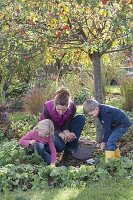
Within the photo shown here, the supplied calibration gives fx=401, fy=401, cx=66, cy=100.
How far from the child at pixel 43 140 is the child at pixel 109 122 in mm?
566

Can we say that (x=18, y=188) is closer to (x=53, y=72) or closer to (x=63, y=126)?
(x=63, y=126)

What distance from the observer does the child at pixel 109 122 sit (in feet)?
17.9

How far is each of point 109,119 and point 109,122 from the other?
0.14 feet

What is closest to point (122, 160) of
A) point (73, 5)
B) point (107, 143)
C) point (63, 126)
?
point (107, 143)

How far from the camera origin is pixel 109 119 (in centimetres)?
561

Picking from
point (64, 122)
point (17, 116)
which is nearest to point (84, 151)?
point (64, 122)

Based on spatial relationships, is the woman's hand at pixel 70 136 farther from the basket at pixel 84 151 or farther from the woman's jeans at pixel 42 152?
the woman's jeans at pixel 42 152

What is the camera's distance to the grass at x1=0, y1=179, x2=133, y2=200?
4.10m

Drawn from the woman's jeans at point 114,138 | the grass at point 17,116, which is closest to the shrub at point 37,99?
the grass at point 17,116

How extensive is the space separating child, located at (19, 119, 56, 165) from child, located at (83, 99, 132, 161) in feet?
1.86

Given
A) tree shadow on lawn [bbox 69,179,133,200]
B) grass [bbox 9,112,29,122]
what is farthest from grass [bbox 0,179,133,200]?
grass [bbox 9,112,29,122]

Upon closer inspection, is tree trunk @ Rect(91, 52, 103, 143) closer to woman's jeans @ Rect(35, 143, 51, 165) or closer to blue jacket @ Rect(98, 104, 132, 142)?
blue jacket @ Rect(98, 104, 132, 142)

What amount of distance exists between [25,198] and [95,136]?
368cm

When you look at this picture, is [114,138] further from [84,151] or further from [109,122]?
[84,151]
